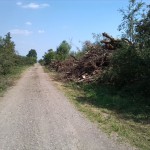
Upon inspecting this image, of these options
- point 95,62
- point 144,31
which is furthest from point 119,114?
point 95,62

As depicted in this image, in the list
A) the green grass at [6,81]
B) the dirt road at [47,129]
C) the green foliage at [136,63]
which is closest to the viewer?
the dirt road at [47,129]

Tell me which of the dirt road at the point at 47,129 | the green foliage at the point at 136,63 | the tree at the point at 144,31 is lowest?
the dirt road at the point at 47,129

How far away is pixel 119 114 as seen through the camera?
12203 millimetres

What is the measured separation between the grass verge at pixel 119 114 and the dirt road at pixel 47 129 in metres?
0.50

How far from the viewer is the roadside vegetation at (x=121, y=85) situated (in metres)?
10.2

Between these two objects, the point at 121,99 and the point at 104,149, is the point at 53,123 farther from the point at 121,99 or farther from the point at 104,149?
the point at 121,99

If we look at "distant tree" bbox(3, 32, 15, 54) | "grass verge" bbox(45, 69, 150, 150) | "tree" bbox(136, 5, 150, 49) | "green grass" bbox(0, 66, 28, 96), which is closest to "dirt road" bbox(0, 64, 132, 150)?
"grass verge" bbox(45, 69, 150, 150)

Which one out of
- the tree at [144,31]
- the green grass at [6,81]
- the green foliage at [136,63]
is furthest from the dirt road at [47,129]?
the green grass at [6,81]

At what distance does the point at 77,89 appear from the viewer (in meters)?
20.3

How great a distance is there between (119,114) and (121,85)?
7196 millimetres

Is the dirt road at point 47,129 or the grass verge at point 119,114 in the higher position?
the grass verge at point 119,114

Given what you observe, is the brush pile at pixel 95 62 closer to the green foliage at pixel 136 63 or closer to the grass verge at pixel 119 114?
the green foliage at pixel 136 63

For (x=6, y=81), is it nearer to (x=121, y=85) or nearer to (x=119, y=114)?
(x=121, y=85)

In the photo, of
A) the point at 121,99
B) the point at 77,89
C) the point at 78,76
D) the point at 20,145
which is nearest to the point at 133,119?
the point at 121,99
